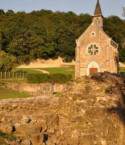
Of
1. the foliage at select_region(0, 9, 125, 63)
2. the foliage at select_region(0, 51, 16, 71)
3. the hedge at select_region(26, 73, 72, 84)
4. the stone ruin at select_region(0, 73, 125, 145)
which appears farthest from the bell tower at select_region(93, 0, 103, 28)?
the stone ruin at select_region(0, 73, 125, 145)

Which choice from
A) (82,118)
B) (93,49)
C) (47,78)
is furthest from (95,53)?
(82,118)

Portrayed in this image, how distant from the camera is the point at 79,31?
2579 inches

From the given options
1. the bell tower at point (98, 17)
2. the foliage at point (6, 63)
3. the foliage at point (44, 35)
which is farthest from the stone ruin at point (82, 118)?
the foliage at point (44, 35)

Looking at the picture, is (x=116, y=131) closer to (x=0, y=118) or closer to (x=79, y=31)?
(x=0, y=118)

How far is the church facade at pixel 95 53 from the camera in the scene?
3728 cm

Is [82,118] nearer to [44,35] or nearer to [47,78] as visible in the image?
[47,78]

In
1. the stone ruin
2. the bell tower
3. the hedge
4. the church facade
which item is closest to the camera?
the stone ruin

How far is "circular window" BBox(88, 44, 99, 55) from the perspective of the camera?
38.4 metres

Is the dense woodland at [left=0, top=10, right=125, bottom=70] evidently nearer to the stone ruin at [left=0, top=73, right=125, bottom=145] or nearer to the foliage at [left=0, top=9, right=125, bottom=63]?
the foliage at [left=0, top=9, right=125, bottom=63]

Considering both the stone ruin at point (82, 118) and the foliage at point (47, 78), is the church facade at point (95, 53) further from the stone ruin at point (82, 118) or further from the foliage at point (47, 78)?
the stone ruin at point (82, 118)

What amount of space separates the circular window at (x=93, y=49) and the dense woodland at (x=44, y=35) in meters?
21.4

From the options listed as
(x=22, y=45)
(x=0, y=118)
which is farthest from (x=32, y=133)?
(x=22, y=45)

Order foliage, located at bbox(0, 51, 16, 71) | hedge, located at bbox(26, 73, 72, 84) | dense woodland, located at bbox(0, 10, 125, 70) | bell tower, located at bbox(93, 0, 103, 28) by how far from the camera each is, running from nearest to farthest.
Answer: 1. hedge, located at bbox(26, 73, 72, 84)
2. foliage, located at bbox(0, 51, 16, 71)
3. bell tower, located at bbox(93, 0, 103, 28)
4. dense woodland, located at bbox(0, 10, 125, 70)

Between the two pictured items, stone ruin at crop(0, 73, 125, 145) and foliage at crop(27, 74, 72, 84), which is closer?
stone ruin at crop(0, 73, 125, 145)
